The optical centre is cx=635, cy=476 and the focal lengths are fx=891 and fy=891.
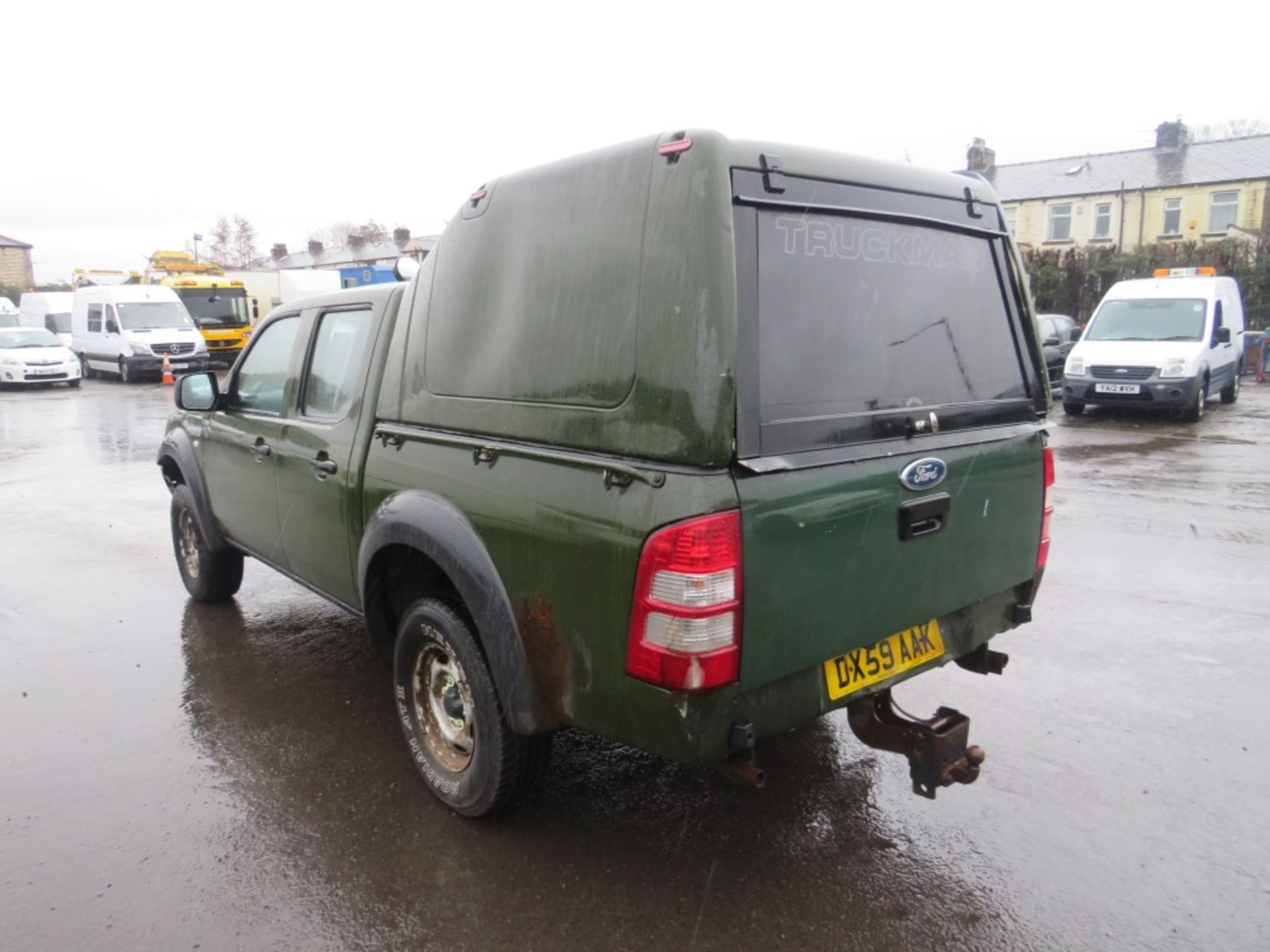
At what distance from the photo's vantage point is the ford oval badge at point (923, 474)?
266 cm

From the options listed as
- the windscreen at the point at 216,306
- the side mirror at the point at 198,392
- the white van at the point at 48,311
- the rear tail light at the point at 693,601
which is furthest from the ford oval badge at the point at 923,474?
the white van at the point at 48,311

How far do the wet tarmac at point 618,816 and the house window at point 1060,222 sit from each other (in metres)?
38.7

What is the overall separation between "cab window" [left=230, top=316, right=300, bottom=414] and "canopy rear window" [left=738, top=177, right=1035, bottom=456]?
2.77 meters

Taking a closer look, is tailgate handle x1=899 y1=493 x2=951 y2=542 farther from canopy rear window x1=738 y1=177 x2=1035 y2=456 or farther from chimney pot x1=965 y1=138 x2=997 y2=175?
chimney pot x1=965 y1=138 x2=997 y2=175

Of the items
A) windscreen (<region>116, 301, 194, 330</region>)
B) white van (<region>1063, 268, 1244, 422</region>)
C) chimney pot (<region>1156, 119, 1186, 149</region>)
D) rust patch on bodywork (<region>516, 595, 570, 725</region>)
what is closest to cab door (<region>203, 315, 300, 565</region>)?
rust patch on bodywork (<region>516, 595, 570, 725</region>)

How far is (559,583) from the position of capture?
2.57 m

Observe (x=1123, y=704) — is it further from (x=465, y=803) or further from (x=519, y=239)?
(x=519, y=239)

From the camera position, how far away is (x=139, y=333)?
919 inches

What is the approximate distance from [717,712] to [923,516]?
90 centimetres

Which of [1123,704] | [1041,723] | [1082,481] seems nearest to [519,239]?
[1041,723]

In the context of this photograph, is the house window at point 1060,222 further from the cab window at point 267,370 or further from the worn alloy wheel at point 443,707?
the worn alloy wheel at point 443,707

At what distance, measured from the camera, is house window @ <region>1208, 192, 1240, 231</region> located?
35.9 metres

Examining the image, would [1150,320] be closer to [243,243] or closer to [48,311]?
[48,311]

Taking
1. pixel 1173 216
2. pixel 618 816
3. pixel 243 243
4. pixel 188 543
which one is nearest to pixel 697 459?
pixel 618 816
